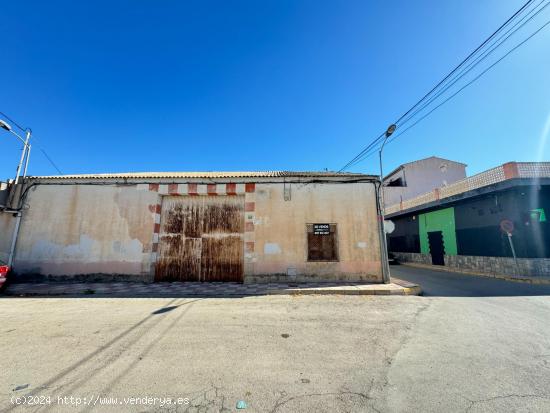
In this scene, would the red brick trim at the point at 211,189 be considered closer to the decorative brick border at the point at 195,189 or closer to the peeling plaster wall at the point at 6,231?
the decorative brick border at the point at 195,189

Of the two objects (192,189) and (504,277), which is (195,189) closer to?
(192,189)

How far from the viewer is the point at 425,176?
85.6 ft

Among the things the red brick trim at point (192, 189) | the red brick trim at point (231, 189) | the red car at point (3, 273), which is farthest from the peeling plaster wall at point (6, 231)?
the red brick trim at point (231, 189)

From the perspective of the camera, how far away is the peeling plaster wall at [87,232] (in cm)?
956

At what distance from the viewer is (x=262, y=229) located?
9.67 meters

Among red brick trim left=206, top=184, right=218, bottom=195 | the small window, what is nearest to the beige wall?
the small window

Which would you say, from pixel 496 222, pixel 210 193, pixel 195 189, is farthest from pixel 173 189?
pixel 496 222

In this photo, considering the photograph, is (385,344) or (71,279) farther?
(71,279)

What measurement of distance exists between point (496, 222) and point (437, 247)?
4.72 m

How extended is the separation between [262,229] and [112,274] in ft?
20.8

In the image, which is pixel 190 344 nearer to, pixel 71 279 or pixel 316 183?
pixel 316 183

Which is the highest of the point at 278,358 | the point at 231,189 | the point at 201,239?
the point at 231,189

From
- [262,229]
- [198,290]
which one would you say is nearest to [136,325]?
[198,290]

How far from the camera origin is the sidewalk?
7.69 metres
